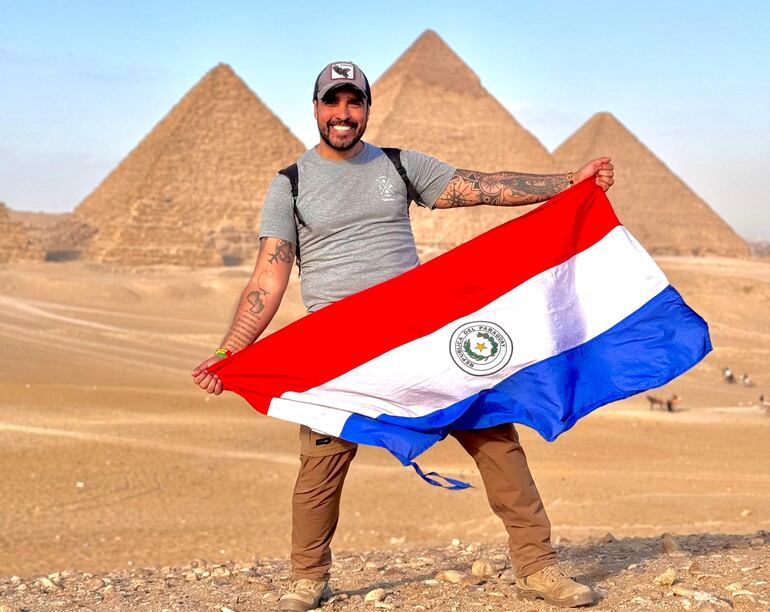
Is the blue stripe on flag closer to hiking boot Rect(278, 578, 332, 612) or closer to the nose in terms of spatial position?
hiking boot Rect(278, 578, 332, 612)

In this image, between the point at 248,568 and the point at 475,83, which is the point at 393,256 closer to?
the point at 248,568

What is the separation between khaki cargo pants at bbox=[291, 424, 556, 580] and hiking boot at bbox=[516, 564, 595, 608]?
0.09 ft

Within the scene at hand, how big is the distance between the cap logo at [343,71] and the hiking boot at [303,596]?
67.4 inches

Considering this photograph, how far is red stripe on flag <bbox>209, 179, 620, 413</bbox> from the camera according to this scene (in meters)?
3.85

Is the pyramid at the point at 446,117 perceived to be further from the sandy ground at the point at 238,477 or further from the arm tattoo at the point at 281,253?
the arm tattoo at the point at 281,253

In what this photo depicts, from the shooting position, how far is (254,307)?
12.6 feet

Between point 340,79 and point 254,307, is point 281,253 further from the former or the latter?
point 340,79

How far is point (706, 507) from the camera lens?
800 cm

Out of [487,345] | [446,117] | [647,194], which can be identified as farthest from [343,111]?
[647,194]

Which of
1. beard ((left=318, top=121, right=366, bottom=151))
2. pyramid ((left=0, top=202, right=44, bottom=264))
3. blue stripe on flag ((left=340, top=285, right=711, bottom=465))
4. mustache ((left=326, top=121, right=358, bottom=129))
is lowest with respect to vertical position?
blue stripe on flag ((left=340, top=285, right=711, bottom=465))

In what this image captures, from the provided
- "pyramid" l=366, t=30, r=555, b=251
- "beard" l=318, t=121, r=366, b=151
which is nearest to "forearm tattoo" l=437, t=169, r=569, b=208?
"beard" l=318, t=121, r=366, b=151

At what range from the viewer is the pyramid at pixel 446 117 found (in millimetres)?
93188

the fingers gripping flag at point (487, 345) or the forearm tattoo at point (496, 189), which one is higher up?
the forearm tattoo at point (496, 189)

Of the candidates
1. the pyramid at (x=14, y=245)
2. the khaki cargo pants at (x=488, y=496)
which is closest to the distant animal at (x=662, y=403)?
the khaki cargo pants at (x=488, y=496)
